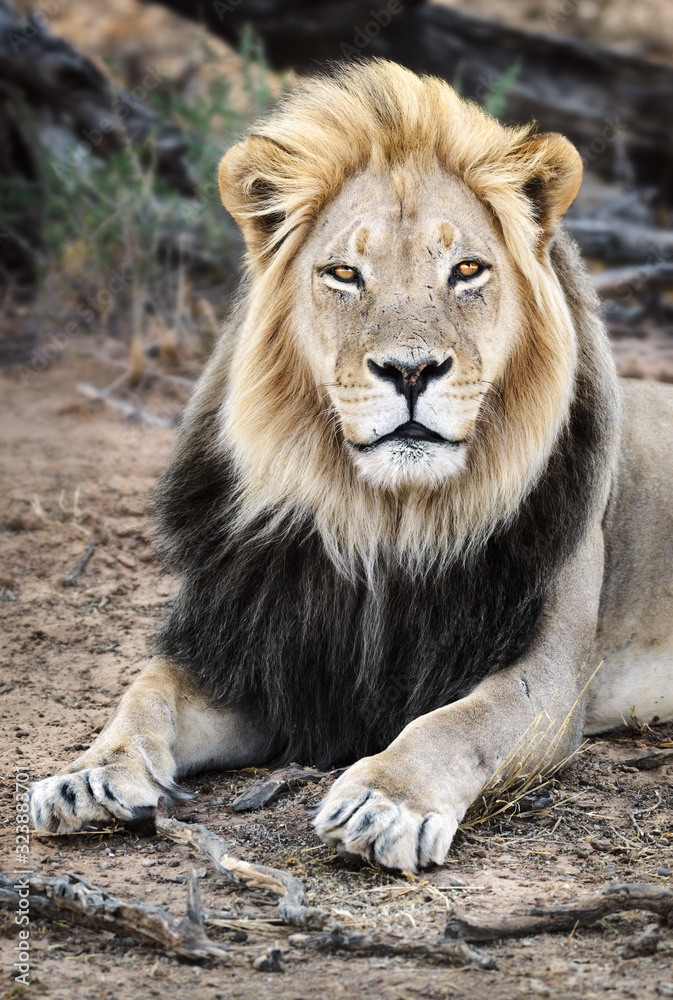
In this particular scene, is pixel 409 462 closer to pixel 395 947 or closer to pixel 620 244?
pixel 395 947

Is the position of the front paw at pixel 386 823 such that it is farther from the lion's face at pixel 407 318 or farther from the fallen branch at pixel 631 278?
the fallen branch at pixel 631 278

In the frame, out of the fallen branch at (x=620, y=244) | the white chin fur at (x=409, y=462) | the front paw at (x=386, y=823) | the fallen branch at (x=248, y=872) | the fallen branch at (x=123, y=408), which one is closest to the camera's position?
the fallen branch at (x=248, y=872)

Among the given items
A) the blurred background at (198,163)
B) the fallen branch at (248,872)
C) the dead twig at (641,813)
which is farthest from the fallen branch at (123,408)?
the dead twig at (641,813)

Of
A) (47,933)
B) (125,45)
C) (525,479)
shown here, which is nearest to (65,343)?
(525,479)

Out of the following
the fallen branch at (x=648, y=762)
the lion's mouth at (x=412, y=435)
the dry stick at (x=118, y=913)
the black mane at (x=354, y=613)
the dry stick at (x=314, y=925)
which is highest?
the lion's mouth at (x=412, y=435)

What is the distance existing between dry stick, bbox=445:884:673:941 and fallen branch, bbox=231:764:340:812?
894 mm

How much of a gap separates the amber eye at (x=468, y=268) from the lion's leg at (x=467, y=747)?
101 centimetres

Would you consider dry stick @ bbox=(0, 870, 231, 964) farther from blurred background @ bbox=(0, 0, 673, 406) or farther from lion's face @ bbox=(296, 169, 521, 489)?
blurred background @ bbox=(0, 0, 673, 406)

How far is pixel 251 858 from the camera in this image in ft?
9.63

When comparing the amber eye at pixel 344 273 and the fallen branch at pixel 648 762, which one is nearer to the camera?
the amber eye at pixel 344 273

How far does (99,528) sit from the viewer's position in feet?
18.4

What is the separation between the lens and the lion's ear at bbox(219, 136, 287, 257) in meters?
3.56

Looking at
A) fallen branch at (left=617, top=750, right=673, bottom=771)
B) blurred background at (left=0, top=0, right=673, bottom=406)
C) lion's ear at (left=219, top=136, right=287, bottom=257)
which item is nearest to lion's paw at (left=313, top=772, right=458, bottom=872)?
fallen branch at (left=617, top=750, right=673, bottom=771)

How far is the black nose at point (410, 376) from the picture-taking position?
303 centimetres
